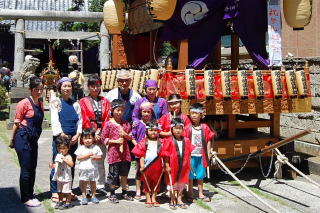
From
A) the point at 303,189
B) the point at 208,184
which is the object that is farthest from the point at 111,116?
the point at 303,189

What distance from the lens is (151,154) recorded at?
207 inches

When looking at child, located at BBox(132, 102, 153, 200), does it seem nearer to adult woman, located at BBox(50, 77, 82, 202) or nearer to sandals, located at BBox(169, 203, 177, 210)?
sandals, located at BBox(169, 203, 177, 210)

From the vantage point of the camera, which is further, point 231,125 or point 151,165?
point 231,125

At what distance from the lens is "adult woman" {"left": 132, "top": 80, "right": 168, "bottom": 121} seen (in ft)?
18.7

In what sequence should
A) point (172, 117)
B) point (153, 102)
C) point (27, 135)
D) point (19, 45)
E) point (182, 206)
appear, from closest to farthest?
point (27, 135) → point (182, 206) → point (172, 117) → point (153, 102) → point (19, 45)

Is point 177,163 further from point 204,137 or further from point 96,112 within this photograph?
point 96,112

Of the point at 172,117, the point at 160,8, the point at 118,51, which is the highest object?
the point at 160,8

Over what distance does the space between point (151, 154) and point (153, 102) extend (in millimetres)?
907

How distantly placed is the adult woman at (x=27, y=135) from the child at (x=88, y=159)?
60 centimetres

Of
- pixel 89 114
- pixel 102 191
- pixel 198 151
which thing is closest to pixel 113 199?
pixel 102 191

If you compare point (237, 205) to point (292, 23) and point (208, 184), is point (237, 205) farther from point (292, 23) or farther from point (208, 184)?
point (292, 23)

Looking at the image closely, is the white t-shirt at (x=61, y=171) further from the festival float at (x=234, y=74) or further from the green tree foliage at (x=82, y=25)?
the green tree foliage at (x=82, y=25)

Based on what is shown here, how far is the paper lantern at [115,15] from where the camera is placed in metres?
9.64

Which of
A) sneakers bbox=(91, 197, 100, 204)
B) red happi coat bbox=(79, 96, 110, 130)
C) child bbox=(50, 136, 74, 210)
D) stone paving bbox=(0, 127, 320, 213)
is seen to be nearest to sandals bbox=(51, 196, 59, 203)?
child bbox=(50, 136, 74, 210)
